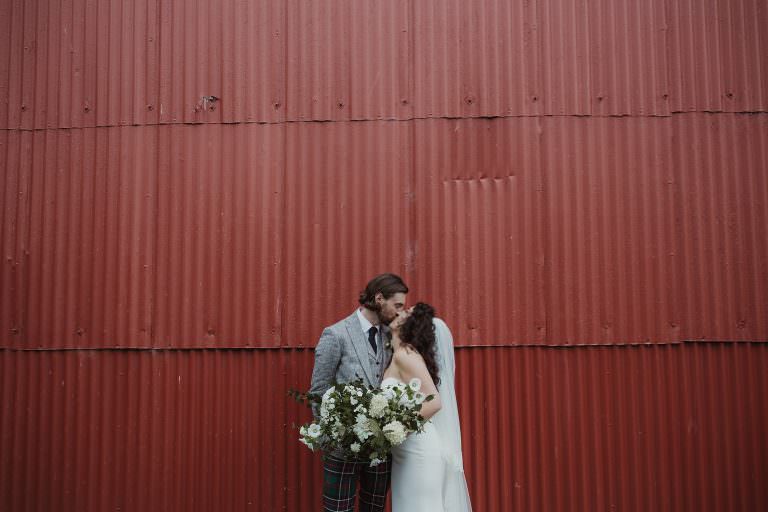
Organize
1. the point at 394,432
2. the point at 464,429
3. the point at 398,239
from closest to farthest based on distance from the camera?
the point at 394,432
the point at 464,429
the point at 398,239

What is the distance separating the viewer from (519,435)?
4520mm

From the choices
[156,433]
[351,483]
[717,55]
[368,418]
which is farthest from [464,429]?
[717,55]

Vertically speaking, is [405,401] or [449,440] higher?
[405,401]

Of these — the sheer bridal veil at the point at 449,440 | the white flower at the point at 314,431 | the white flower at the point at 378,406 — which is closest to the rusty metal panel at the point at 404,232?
the sheer bridal veil at the point at 449,440

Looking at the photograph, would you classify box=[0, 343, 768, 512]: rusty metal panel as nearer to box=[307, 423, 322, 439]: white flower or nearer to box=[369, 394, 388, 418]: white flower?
box=[307, 423, 322, 439]: white flower

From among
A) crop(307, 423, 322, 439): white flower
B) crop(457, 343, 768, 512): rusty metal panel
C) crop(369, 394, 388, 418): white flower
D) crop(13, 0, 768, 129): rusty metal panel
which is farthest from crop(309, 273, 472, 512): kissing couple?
crop(13, 0, 768, 129): rusty metal panel

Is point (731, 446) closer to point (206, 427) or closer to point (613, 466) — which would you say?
point (613, 466)

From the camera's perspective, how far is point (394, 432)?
11.1 ft

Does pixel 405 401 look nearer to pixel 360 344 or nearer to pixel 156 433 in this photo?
pixel 360 344

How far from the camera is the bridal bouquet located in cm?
345

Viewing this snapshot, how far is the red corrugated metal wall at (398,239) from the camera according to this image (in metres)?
4.54

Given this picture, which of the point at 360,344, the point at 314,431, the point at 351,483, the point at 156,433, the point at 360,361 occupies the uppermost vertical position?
the point at 360,344

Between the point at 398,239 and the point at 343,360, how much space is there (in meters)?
1.14

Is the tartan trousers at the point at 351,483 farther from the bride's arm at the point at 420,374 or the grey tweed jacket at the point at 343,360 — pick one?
the bride's arm at the point at 420,374
